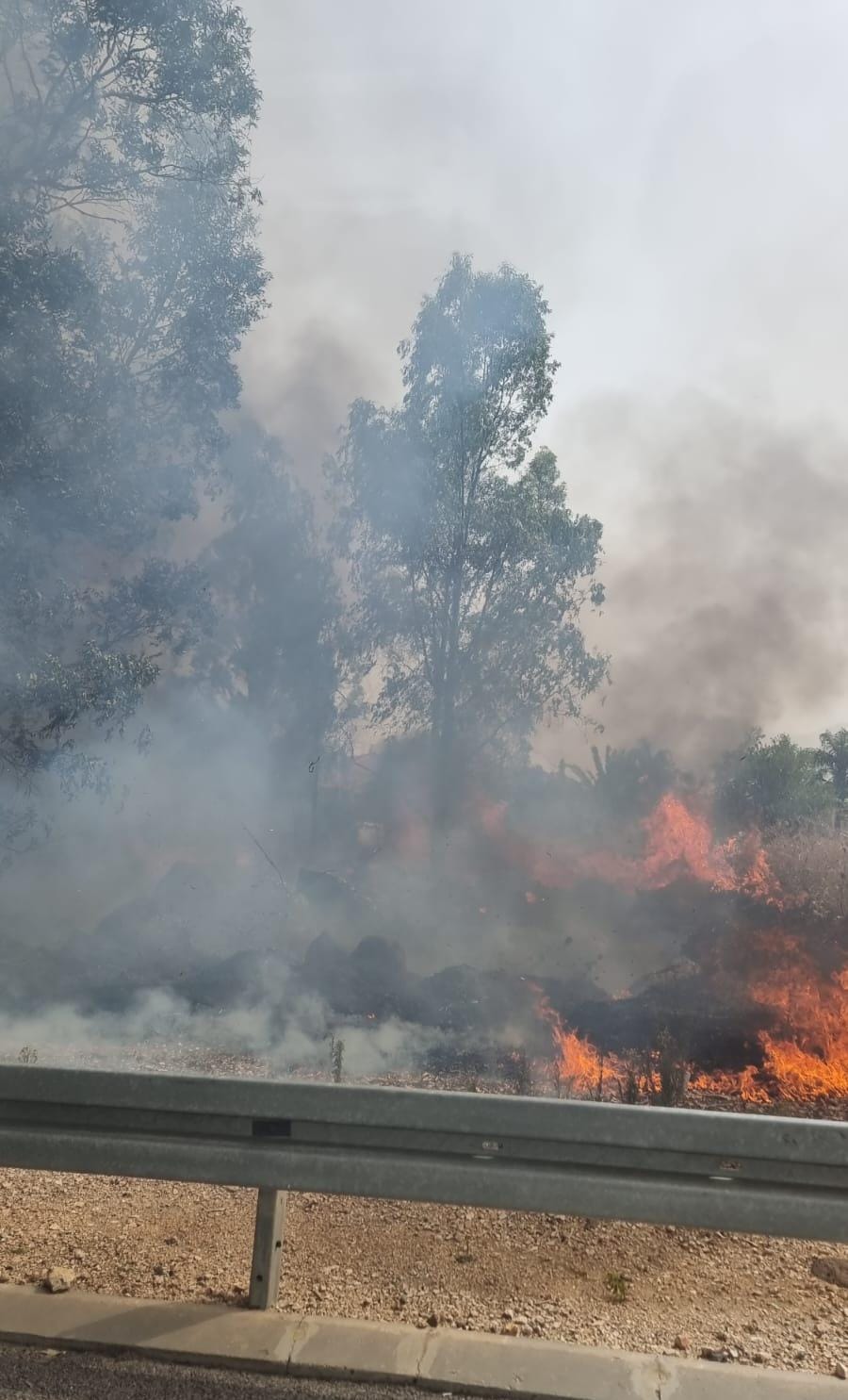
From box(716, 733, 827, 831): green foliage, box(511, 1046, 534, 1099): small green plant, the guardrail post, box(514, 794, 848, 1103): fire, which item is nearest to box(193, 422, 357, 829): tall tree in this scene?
box(514, 794, 848, 1103): fire

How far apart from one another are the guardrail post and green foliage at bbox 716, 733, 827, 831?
2003cm

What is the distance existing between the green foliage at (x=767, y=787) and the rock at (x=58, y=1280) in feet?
66.1

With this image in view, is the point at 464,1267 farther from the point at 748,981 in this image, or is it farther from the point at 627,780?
the point at 627,780

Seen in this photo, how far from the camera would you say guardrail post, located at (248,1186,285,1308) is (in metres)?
3.46

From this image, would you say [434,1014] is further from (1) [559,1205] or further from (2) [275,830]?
(2) [275,830]

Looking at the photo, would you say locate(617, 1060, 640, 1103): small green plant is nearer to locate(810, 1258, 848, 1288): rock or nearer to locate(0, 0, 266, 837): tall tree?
locate(810, 1258, 848, 1288): rock

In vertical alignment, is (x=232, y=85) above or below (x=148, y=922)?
above

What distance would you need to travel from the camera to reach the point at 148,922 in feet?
54.1

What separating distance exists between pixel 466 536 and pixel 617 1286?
20.0 metres

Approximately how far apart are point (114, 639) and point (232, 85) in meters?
8.16

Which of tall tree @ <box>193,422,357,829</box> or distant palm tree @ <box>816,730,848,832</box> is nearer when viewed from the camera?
tall tree @ <box>193,422,357,829</box>

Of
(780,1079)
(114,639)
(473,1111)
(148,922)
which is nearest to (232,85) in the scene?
(114,639)

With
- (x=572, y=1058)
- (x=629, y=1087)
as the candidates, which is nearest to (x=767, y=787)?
(x=572, y=1058)

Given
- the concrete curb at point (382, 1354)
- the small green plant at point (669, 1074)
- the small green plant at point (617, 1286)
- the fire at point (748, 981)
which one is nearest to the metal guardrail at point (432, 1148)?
the concrete curb at point (382, 1354)
